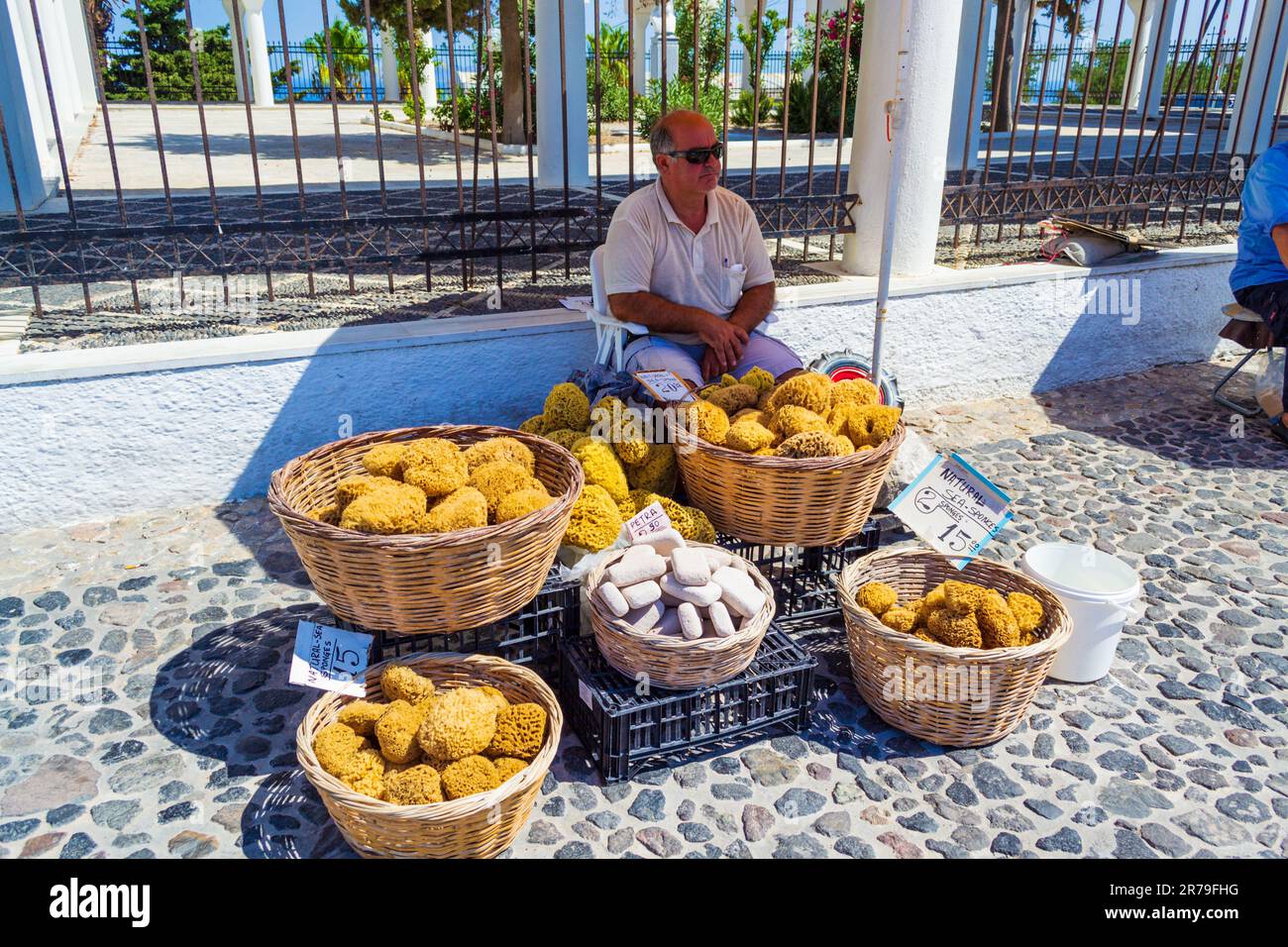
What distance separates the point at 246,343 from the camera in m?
4.00

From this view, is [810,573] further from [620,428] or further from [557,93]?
[557,93]

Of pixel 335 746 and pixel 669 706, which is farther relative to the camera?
pixel 669 706

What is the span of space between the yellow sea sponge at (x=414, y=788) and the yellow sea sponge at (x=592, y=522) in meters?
1.02

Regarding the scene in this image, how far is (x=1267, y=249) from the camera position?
5102 mm

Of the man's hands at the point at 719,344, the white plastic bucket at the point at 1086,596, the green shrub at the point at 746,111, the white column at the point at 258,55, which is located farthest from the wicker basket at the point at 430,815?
the white column at the point at 258,55

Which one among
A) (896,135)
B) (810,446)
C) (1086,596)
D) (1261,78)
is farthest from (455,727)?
(1261,78)

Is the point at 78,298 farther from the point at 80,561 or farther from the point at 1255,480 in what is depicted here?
the point at 1255,480

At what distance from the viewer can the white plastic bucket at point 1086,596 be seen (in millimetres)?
2941

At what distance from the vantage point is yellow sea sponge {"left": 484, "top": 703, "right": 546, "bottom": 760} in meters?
2.34

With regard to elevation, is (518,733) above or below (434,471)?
below

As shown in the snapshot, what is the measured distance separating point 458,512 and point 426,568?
0.68 ft

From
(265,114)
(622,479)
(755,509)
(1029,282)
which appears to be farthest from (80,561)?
(265,114)

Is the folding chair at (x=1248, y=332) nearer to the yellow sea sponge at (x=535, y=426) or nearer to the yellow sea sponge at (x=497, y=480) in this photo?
the yellow sea sponge at (x=535, y=426)

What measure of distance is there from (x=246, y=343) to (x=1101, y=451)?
4.32 metres
